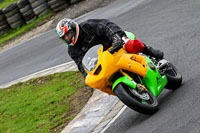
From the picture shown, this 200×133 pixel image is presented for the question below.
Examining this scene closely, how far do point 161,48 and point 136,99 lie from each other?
4166 mm

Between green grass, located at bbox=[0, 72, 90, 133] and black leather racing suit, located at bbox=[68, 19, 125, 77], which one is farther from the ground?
black leather racing suit, located at bbox=[68, 19, 125, 77]

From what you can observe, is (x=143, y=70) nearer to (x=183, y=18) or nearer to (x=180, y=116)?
(x=180, y=116)

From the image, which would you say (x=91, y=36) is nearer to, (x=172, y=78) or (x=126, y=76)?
(x=126, y=76)

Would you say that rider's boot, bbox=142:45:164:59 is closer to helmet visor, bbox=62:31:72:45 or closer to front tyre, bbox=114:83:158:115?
front tyre, bbox=114:83:158:115

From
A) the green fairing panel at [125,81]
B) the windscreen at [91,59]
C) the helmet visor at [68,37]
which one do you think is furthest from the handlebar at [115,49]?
the helmet visor at [68,37]

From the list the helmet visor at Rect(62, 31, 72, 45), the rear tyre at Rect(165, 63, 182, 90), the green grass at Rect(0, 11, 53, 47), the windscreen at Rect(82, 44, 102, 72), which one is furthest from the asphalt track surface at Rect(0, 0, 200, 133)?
the green grass at Rect(0, 11, 53, 47)

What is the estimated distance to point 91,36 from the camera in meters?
7.07

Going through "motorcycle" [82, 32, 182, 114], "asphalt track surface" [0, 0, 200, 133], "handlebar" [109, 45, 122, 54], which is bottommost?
"asphalt track surface" [0, 0, 200, 133]

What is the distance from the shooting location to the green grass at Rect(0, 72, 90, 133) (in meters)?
8.82

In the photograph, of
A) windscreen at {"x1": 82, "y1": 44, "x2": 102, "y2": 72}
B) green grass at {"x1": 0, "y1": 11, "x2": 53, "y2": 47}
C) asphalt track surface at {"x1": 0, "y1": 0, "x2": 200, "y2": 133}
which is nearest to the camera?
asphalt track surface at {"x1": 0, "y1": 0, "x2": 200, "y2": 133}

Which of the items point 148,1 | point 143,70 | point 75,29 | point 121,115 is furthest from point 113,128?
point 148,1

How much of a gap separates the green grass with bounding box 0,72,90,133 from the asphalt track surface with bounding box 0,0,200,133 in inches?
62.5

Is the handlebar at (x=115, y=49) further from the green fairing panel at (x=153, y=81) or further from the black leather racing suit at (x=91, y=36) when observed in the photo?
the green fairing panel at (x=153, y=81)

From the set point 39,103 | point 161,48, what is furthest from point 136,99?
point 39,103
